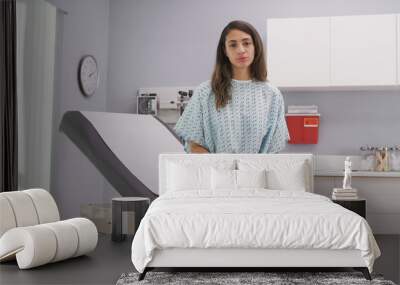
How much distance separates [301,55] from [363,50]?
1.93ft

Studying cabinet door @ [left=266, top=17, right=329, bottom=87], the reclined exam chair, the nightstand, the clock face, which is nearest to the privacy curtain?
the reclined exam chair

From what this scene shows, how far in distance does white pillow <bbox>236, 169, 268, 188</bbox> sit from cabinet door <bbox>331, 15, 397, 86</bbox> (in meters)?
1.72

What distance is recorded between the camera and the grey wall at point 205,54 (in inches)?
232

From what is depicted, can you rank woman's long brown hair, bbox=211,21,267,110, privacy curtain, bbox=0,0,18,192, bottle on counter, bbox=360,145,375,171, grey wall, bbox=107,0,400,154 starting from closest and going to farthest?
privacy curtain, bbox=0,0,18,192
woman's long brown hair, bbox=211,21,267,110
bottle on counter, bbox=360,145,375,171
grey wall, bbox=107,0,400,154

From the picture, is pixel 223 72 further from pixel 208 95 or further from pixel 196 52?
pixel 196 52

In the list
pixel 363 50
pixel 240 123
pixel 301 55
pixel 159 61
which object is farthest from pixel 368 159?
pixel 159 61

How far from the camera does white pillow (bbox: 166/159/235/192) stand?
4422 mm

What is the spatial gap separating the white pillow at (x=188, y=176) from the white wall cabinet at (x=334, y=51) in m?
1.53

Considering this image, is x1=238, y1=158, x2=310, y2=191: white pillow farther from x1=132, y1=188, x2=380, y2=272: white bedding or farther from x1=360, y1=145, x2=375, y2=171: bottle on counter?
x1=360, y1=145, x2=375, y2=171: bottle on counter

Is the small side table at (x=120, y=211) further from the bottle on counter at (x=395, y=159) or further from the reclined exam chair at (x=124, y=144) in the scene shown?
the bottle on counter at (x=395, y=159)

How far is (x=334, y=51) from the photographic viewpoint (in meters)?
5.62

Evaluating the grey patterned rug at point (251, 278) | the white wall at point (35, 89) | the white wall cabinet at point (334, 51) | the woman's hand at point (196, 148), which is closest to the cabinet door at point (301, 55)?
the white wall cabinet at point (334, 51)

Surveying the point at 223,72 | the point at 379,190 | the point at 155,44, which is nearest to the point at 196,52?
the point at 155,44

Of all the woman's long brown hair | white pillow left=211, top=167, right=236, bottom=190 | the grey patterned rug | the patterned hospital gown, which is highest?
the woman's long brown hair
